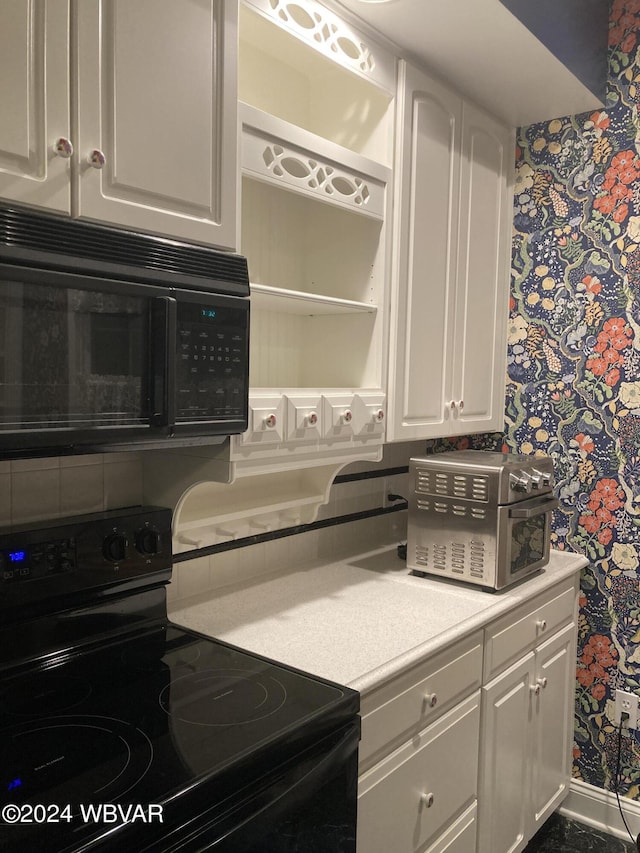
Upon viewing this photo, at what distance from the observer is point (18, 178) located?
3.51ft

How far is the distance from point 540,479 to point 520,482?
5.5 inches

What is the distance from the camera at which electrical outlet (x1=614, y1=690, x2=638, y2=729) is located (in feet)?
7.77

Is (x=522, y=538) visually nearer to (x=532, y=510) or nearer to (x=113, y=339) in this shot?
(x=532, y=510)

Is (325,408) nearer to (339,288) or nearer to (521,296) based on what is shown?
(339,288)

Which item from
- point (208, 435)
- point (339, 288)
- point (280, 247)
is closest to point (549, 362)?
point (339, 288)

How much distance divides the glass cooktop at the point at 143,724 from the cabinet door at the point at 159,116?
0.86 m

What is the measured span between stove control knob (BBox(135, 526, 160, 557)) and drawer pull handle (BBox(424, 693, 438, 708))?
71cm

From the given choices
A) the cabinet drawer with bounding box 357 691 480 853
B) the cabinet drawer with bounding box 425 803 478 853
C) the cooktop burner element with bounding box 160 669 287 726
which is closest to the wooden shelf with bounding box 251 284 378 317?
the cooktop burner element with bounding box 160 669 287 726

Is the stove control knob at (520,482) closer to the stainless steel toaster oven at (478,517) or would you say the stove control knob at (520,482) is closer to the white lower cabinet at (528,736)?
the stainless steel toaster oven at (478,517)

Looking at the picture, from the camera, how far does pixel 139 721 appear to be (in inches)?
46.4

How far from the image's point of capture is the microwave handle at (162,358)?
1.26 metres

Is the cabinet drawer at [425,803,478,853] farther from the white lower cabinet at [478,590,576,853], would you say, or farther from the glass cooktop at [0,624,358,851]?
the glass cooktop at [0,624,358,851]

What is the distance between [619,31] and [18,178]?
2.21 m

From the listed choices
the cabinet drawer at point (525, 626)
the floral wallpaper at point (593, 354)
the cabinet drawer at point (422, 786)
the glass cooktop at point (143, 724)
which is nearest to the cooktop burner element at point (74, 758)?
the glass cooktop at point (143, 724)
